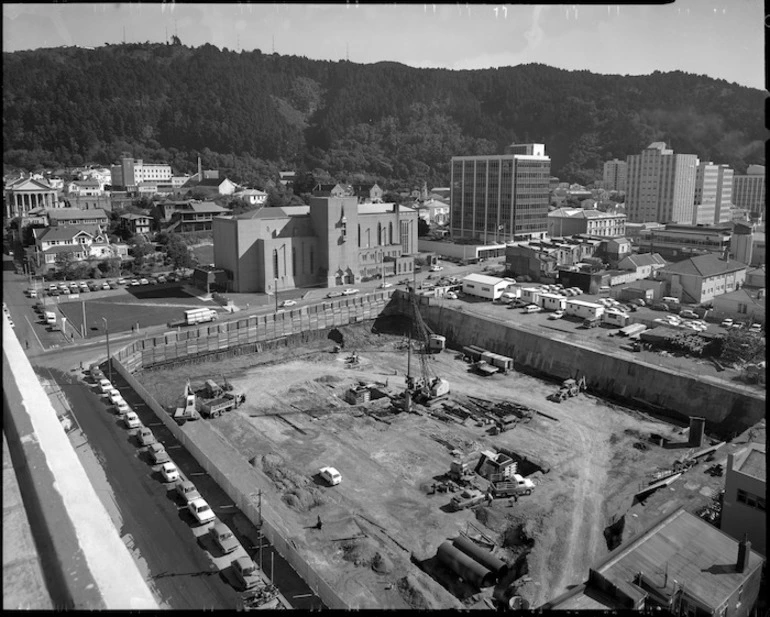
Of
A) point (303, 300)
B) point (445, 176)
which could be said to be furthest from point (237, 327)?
point (445, 176)

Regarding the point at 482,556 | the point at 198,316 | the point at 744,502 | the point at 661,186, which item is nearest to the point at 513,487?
the point at 482,556

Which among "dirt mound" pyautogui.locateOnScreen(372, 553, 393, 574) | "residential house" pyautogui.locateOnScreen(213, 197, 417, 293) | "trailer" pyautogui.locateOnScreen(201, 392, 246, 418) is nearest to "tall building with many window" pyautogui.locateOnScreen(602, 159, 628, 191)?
"residential house" pyautogui.locateOnScreen(213, 197, 417, 293)

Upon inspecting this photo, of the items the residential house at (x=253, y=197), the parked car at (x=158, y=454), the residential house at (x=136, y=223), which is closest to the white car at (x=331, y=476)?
the parked car at (x=158, y=454)

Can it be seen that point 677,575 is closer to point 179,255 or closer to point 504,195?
point 179,255

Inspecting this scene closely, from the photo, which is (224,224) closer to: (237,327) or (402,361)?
(237,327)

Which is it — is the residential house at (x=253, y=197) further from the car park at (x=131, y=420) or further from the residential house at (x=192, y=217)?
the car park at (x=131, y=420)
